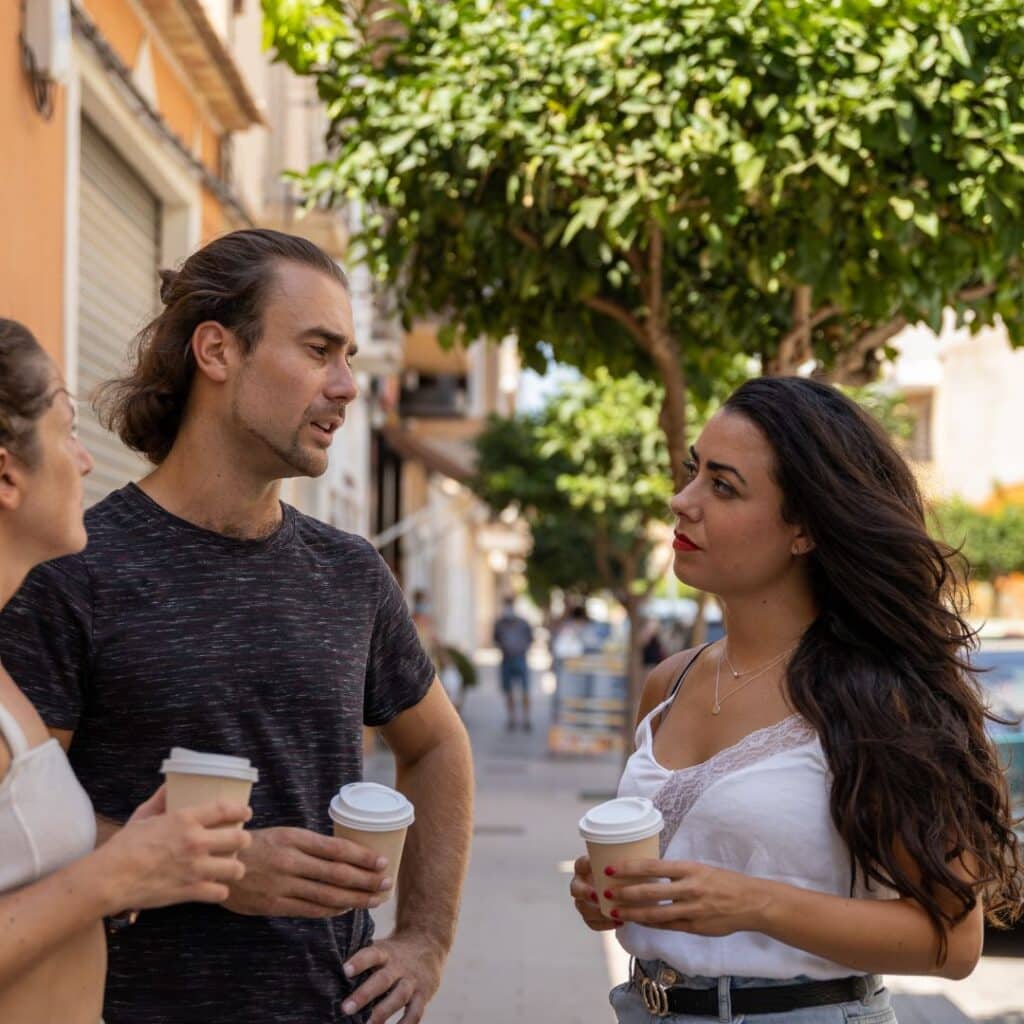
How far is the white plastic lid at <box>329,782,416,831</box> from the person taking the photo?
2.32m

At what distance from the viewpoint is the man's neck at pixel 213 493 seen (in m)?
2.67

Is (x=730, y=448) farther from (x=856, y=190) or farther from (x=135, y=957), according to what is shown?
(x=856, y=190)

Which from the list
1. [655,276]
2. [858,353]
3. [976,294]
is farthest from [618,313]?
[976,294]

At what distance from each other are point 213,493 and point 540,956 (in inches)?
254

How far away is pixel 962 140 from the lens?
20.3 feet

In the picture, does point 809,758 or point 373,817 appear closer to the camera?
point 373,817

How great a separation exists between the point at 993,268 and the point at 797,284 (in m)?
0.75

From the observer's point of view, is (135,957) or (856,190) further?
(856,190)

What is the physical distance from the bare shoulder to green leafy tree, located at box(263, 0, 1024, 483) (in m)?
3.30

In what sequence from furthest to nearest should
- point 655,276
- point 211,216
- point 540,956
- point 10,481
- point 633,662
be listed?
point 633,662, point 211,216, point 540,956, point 655,276, point 10,481

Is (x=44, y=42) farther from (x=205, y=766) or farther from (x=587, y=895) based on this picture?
(x=205, y=766)

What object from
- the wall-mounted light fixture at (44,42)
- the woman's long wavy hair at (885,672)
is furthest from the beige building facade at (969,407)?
the woman's long wavy hair at (885,672)

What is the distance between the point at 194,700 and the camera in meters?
2.51

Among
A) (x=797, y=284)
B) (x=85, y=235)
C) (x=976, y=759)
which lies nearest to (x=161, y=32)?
(x=85, y=235)
